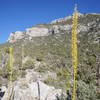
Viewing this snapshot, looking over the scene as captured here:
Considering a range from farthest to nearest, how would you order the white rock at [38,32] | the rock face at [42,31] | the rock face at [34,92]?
the white rock at [38,32], the rock face at [42,31], the rock face at [34,92]

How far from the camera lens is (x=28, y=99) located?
1512 cm

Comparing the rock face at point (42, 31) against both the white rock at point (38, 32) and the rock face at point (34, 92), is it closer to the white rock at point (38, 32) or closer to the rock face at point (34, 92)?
the white rock at point (38, 32)

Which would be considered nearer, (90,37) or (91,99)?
(91,99)

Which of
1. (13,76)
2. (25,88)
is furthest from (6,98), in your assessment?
(13,76)

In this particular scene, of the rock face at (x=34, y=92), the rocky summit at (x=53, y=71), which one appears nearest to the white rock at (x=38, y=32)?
the rocky summit at (x=53, y=71)

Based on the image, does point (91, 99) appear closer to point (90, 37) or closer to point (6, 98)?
point (6, 98)

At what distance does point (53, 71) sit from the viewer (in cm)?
2725

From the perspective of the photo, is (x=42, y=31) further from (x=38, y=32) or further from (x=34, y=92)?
(x=34, y=92)

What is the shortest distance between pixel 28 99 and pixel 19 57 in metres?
22.0

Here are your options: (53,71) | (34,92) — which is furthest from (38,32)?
(34,92)

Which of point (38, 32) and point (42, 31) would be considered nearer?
point (42, 31)

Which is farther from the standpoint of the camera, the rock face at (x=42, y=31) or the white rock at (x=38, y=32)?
the white rock at (x=38, y=32)

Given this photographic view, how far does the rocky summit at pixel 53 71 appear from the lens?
1498 centimetres

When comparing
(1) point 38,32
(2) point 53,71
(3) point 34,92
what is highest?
(1) point 38,32
